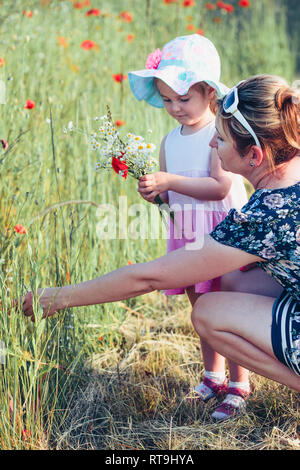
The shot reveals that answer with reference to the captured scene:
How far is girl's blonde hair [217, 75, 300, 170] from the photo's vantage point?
5.23 feet

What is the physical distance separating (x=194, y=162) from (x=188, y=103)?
207 millimetres

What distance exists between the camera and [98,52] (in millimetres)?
4188

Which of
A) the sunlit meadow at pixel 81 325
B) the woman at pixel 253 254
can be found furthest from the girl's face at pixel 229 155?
the sunlit meadow at pixel 81 325

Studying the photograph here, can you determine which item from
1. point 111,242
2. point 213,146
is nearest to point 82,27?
point 111,242

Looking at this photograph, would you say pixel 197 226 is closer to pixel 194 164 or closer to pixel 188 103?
pixel 194 164

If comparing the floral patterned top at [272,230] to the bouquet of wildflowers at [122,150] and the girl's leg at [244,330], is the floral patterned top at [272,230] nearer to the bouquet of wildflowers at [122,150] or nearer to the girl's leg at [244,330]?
the girl's leg at [244,330]

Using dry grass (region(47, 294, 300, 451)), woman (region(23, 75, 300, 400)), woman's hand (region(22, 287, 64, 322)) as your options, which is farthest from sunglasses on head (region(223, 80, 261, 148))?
dry grass (region(47, 294, 300, 451))

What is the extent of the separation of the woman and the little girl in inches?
8.6

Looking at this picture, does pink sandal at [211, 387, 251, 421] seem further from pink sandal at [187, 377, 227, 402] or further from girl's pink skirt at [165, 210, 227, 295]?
girl's pink skirt at [165, 210, 227, 295]

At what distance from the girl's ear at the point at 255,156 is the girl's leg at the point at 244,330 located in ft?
1.42

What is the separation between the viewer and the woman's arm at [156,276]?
5.39 feet

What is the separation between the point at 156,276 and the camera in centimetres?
170

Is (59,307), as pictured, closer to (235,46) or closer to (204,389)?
(204,389)

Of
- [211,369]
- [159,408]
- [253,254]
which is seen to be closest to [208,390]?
[211,369]
